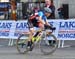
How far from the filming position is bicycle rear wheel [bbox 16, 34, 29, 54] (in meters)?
13.4

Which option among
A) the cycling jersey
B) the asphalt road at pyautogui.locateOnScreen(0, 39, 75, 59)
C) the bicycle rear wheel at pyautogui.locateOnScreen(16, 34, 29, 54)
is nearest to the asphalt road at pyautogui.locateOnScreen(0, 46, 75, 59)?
the asphalt road at pyautogui.locateOnScreen(0, 39, 75, 59)

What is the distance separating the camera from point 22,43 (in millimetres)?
13477

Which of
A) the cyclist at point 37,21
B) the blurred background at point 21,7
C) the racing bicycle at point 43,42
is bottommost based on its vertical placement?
the blurred background at point 21,7

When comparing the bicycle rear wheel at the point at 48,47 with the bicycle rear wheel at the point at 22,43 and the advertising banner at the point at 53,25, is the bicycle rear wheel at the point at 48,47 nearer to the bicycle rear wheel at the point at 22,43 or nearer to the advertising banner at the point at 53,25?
the bicycle rear wheel at the point at 22,43

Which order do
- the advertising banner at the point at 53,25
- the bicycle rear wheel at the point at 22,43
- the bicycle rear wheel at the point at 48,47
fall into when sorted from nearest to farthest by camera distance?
the bicycle rear wheel at the point at 48,47
the bicycle rear wheel at the point at 22,43
the advertising banner at the point at 53,25

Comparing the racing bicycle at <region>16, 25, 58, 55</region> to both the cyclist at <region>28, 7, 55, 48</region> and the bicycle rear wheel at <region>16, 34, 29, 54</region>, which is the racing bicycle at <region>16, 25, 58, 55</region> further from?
the cyclist at <region>28, 7, 55, 48</region>

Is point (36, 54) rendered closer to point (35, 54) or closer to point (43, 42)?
point (35, 54)

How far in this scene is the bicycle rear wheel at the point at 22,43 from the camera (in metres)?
13.4

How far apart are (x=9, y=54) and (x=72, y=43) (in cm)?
433

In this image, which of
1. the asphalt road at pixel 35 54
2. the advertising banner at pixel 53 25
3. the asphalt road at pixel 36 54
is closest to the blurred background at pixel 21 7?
the advertising banner at pixel 53 25

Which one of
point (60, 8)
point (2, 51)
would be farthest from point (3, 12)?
point (2, 51)

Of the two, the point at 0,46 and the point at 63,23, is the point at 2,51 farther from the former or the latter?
the point at 63,23

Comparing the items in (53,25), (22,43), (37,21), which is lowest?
(22,43)

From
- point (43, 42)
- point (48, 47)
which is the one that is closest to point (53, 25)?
point (48, 47)
